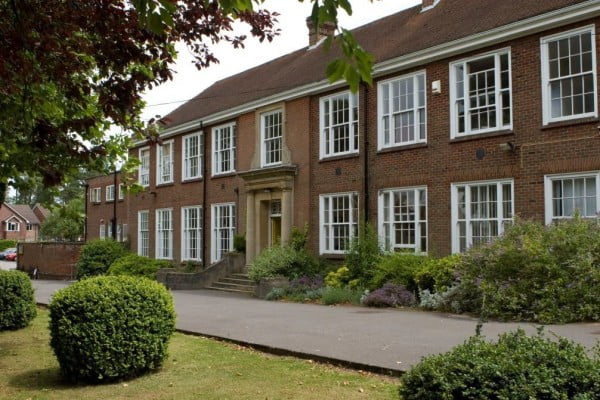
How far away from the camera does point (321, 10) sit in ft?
12.3

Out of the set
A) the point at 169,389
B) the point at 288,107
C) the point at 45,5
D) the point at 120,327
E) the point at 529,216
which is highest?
the point at 288,107

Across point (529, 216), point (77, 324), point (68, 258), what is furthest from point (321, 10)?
point (68, 258)

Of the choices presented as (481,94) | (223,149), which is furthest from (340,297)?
(223,149)

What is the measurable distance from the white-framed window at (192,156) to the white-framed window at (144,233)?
460 cm

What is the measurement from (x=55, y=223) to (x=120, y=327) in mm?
62985

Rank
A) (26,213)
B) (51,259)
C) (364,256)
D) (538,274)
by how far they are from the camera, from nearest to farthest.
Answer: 1. (538,274)
2. (364,256)
3. (51,259)
4. (26,213)

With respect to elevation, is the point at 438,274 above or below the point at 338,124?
below

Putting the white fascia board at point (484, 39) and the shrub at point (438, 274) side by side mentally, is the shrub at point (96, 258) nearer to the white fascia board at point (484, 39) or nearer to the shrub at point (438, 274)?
the white fascia board at point (484, 39)

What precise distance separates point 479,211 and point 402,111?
12.4 ft

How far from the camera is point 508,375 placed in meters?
4.30

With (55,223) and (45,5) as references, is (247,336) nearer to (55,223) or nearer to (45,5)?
(45,5)

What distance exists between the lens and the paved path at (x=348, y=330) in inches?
346

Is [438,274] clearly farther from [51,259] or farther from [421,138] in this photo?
[51,259]

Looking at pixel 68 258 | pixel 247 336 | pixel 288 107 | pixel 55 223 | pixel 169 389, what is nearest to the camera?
pixel 169 389
